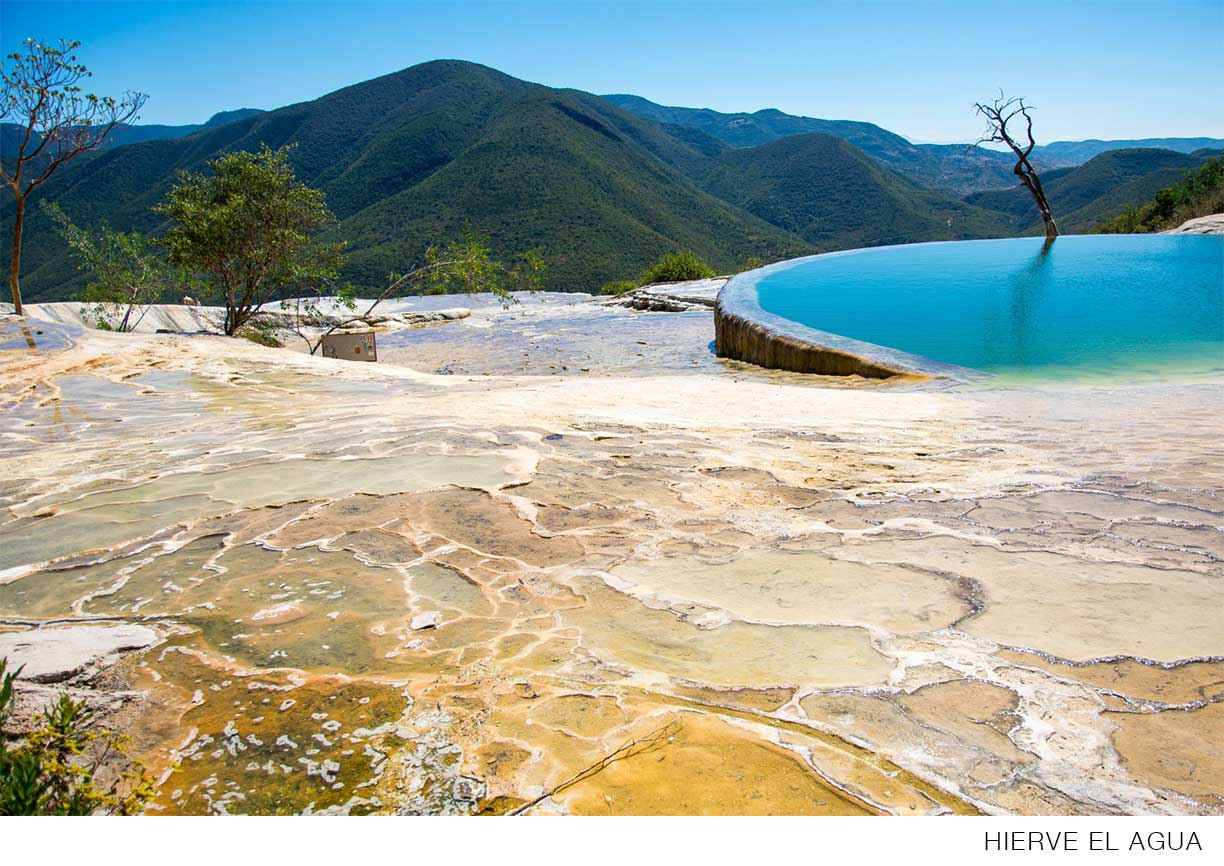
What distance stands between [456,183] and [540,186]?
267 inches

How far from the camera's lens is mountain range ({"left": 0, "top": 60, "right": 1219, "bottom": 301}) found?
161 ft

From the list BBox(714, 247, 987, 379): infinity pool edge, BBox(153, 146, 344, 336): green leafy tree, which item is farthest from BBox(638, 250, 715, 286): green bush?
BBox(153, 146, 344, 336): green leafy tree

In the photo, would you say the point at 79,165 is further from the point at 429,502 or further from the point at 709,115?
the point at 709,115

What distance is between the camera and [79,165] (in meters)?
78.3

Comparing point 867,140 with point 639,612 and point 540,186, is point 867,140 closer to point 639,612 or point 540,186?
point 540,186

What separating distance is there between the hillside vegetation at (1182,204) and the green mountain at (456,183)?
24.9 meters

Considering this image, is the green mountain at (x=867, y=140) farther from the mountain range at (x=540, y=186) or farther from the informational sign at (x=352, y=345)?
the informational sign at (x=352, y=345)

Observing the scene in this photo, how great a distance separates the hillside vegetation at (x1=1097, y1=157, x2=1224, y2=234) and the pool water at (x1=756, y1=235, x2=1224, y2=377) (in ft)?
19.6

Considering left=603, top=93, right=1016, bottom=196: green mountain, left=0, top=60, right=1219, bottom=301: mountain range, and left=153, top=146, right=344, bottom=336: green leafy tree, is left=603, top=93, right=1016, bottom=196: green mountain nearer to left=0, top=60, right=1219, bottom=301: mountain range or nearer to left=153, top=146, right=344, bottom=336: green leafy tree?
left=0, top=60, right=1219, bottom=301: mountain range

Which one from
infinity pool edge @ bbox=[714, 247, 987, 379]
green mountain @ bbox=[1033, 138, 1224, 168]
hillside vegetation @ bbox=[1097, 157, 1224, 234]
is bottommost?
infinity pool edge @ bbox=[714, 247, 987, 379]

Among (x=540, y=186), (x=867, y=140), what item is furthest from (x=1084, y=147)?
(x=540, y=186)

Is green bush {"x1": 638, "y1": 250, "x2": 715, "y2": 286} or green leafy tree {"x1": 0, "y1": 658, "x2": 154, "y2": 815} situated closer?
green leafy tree {"x1": 0, "y1": 658, "x2": 154, "y2": 815}

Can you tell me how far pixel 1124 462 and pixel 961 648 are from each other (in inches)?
78.0

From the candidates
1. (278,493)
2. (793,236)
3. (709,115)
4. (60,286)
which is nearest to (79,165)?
(60,286)
